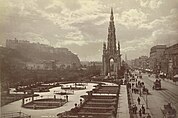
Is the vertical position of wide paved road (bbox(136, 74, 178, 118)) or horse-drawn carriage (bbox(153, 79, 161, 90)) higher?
horse-drawn carriage (bbox(153, 79, 161, 90))

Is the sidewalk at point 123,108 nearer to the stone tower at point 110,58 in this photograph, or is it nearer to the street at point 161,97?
the street at point 161,97

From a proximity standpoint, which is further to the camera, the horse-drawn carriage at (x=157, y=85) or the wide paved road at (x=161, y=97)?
the horse-drawn carriage at (x=157, y=85)

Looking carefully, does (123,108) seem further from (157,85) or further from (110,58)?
(110,58)

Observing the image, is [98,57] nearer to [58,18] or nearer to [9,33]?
[58,18]

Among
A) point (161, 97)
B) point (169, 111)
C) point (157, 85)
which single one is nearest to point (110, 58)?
point (157, 85)

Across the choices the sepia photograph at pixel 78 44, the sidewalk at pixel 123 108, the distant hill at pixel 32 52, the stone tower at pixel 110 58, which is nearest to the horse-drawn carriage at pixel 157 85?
the sepia photograph at pixel 78 44

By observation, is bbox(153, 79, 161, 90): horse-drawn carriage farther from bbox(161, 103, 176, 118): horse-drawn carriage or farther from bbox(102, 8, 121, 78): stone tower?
bbox(102, 8, 121, 78): stone tower

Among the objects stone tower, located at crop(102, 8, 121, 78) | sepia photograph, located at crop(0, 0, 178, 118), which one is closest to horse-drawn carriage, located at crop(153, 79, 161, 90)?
sepia photograph, located at crop(0, 0, 178, 118)

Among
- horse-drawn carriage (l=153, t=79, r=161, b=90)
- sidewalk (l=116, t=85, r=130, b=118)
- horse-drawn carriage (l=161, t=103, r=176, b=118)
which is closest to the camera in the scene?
horse-drawn carriage (l=161, t=103, r=176, b=118)
